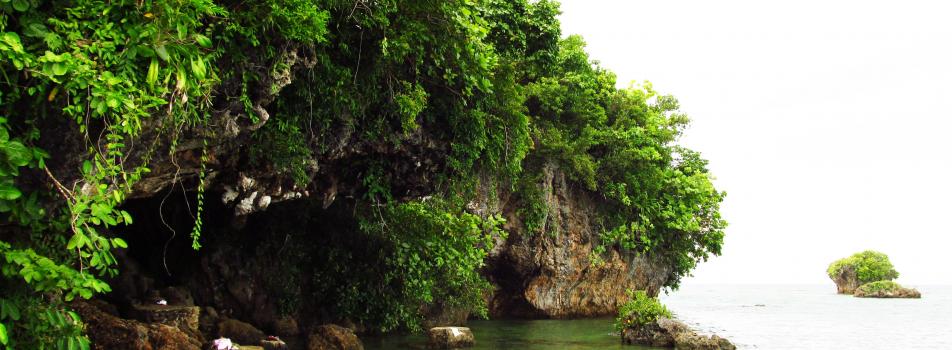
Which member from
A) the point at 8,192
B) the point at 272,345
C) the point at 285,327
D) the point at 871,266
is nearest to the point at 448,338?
the point at 285,327

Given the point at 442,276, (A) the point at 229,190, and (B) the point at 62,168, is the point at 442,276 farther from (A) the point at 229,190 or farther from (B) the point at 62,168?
(B) the point at 62,168

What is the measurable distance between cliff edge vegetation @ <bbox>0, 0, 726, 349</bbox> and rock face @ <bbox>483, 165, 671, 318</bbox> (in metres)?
0.54

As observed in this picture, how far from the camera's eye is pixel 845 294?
233 feet

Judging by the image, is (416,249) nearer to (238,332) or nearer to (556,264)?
(238,332)

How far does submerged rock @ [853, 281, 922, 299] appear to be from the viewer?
191 ft

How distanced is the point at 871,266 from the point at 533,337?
57.5 meters

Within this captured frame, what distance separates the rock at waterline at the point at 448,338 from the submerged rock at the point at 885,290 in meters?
58.9

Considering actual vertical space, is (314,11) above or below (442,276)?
above

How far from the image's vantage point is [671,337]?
1565 centimetres

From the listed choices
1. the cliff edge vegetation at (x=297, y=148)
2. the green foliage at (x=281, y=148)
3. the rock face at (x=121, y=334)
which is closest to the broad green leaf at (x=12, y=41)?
the cliff edge vegetation at (x=297, y=148)

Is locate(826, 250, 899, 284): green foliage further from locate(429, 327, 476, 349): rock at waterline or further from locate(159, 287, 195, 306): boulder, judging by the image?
locate(159, 287, 195, 306): boulder

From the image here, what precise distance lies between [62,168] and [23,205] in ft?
1.63

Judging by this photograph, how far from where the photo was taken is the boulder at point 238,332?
12.0 m

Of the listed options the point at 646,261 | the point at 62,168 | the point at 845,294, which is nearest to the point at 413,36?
the point at 62,168
